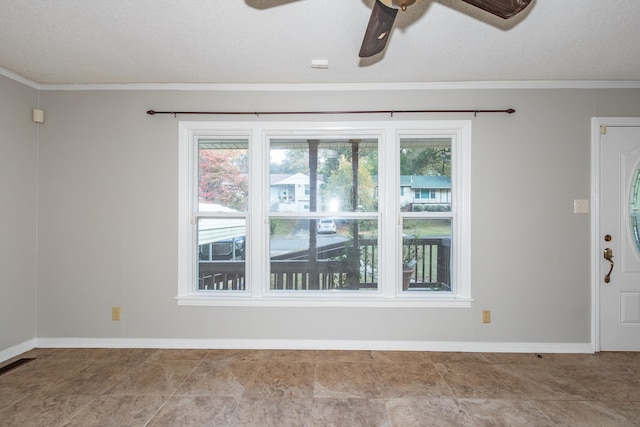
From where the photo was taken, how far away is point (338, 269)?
3.17m

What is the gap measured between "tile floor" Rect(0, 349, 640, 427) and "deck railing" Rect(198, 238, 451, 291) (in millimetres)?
626

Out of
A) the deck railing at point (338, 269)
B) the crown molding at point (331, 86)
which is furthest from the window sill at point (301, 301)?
the crown molding at point (331, 86)

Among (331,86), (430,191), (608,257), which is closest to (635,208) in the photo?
(608,257)

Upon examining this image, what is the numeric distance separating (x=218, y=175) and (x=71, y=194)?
1.41m

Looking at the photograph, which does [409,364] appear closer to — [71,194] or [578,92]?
[578,92]

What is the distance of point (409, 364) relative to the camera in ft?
8.93

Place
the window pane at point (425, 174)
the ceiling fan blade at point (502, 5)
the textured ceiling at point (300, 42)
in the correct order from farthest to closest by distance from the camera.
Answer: the window pane at point (425, 174) → the textured ceiling at point (300, 42) → the ceiling fan blade at point (502, 5)

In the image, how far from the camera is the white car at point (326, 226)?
124 inches

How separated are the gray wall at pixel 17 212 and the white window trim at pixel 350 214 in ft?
4.57

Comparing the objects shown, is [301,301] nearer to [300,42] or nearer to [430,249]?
[430,249]

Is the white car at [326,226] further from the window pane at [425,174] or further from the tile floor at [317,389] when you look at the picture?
the tile floor at [317,389]

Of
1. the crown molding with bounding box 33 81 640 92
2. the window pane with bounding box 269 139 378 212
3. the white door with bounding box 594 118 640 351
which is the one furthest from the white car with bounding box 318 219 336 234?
the white door with bounding box 594 118 640 351

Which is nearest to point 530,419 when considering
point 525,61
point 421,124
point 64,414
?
point 421,124

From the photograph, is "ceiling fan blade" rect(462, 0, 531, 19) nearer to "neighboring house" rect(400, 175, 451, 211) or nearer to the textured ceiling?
the textured ceiling
